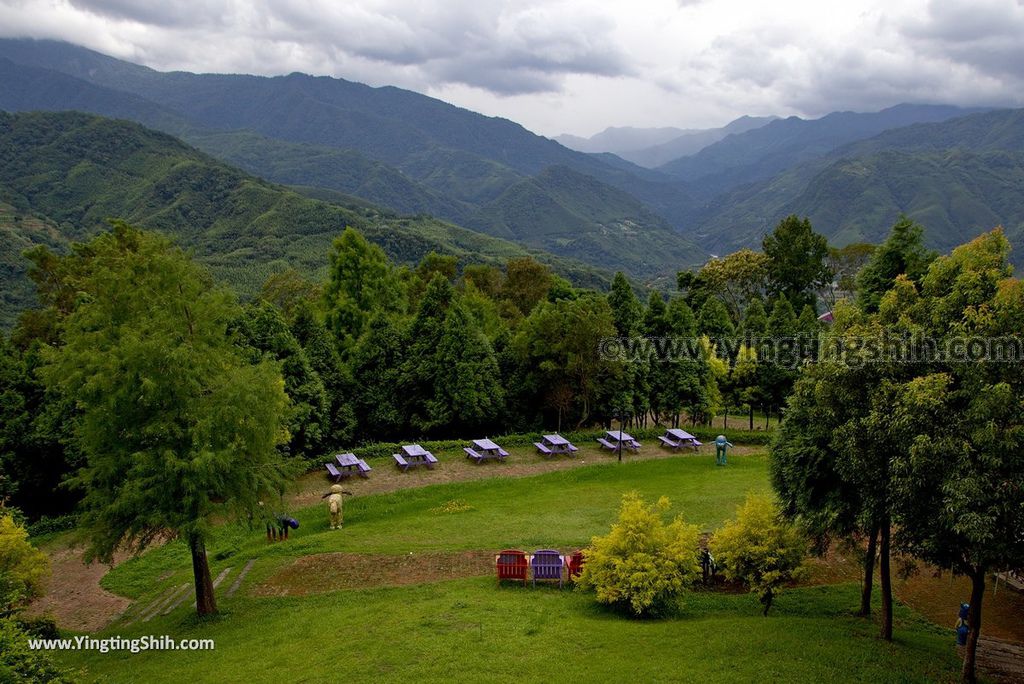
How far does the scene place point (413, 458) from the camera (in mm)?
28734

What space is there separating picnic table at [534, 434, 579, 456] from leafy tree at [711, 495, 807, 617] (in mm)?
14936

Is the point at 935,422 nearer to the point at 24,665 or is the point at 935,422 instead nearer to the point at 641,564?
the point at 641,564

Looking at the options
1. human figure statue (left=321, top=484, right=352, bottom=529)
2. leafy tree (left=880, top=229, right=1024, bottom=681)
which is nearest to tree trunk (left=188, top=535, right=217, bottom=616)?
human figure statue (left=321, top=484, right=352, bottom=529)

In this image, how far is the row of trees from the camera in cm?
998

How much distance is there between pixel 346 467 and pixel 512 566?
43.2 ft

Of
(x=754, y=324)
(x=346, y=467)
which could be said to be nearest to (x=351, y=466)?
(x=346, y=467)

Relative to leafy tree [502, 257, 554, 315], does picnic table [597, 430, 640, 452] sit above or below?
below

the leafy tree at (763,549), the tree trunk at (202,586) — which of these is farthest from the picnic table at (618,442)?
the tree trunk at (202,586)

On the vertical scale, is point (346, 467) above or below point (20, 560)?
above

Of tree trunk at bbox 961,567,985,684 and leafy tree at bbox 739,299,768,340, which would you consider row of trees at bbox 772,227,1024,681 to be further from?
leafy tree at bbox 739,299,768,340

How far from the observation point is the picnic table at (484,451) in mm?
29469

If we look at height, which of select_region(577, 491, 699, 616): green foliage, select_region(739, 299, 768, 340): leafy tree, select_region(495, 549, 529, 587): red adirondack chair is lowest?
select_region(495, 549, 529, 587): red adirondack chair

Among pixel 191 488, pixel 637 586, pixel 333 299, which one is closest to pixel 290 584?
pixel 191 488

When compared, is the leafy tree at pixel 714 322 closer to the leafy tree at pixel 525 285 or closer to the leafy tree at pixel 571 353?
the leafy tree at pixel 571 353
